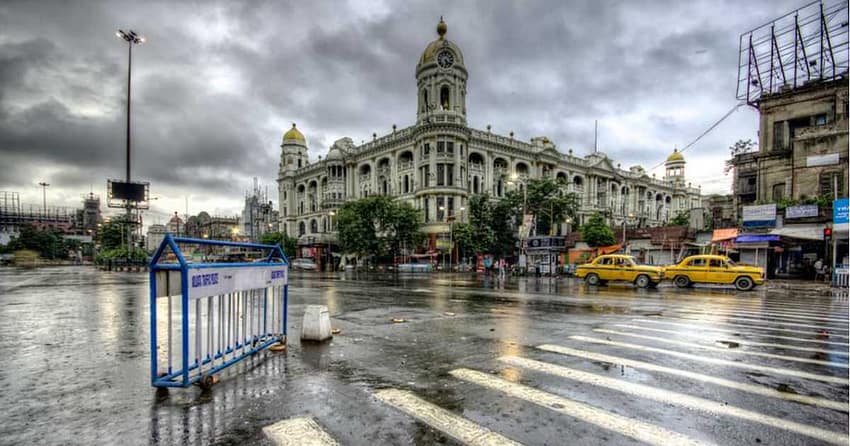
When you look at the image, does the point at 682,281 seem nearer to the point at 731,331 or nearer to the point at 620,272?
the point at 620,272

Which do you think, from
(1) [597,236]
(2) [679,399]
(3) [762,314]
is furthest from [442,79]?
(2) [679,399]

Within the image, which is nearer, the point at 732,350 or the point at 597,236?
the point at 732,350

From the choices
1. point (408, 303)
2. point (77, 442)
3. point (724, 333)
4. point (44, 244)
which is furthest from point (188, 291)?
point (44, 244)

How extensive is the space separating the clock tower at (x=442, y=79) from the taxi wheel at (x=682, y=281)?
34.9 m

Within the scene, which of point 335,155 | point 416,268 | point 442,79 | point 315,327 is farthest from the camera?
point 335,155

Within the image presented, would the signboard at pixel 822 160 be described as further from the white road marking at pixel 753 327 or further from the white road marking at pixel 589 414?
the white road marking at pixel 589 414

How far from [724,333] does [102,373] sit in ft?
36.6

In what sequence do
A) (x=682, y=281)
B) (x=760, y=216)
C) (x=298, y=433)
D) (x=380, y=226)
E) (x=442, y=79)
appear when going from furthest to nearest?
(x=442, y=79) < (x=380, y=226) < (x=760, y=216) < (x=682, y=281) < (x=298, y=433)

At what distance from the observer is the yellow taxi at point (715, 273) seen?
17.8 meters

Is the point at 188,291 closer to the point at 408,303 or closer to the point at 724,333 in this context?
the point at 408,303

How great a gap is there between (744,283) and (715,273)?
1189 mm

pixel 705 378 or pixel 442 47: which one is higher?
pixel 442 47

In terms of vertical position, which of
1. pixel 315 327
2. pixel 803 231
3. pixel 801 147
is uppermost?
pixel 801 147

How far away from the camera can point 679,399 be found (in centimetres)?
416
